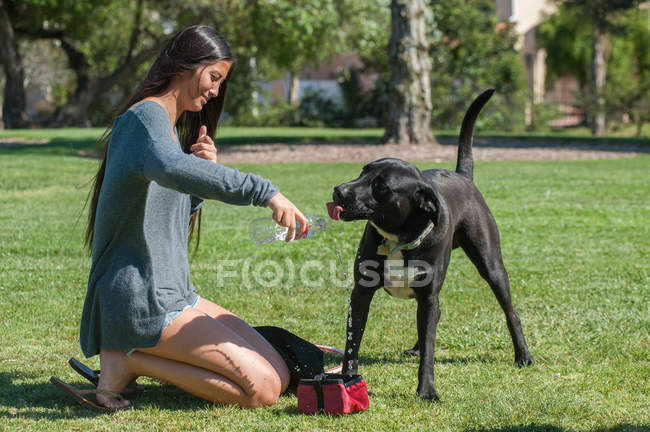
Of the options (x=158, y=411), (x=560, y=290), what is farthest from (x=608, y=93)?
(x=158, y=411)

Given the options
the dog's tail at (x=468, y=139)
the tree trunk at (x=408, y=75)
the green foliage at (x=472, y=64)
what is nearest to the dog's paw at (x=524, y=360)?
the dog's tail at (x=468, y=139)

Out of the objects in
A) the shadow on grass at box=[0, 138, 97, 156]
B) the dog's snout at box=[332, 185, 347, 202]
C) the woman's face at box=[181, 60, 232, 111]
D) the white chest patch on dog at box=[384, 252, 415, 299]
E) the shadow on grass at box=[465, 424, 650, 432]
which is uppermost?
the woman's face at box=[181, 60, 232, 111]

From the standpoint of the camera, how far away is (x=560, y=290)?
600 cm

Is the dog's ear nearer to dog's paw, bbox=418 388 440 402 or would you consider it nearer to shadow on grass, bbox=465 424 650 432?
dog's paw, bbox=418 388 440 402

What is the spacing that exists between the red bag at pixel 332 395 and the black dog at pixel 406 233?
334 mm

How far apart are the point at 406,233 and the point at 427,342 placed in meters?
0.54

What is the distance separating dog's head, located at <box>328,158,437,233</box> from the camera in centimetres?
350

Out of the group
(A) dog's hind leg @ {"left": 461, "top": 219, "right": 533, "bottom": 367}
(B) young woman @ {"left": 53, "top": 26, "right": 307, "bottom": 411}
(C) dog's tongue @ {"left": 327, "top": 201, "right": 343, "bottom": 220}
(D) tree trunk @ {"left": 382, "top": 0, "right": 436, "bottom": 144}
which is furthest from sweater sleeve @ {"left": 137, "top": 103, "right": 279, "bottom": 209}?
(D) tree trunk @ {"left": 382, "top": 0, "right": 436, "bottom": 144}

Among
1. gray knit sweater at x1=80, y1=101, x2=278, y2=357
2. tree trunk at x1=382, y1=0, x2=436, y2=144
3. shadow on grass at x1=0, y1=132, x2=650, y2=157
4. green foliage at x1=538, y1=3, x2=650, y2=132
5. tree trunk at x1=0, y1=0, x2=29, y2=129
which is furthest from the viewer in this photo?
green foliage at x1=538, y1=3, x2=650, y2=132

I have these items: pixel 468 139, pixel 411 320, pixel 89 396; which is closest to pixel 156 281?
pixel 89 396

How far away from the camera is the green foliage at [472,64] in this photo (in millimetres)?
27297

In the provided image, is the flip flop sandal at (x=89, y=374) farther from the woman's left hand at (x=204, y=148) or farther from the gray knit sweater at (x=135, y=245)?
the woman's left hand at (x=204, y=148)

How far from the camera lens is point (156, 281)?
3.57 meters

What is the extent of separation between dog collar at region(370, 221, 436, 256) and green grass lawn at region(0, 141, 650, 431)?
73 centimetres
